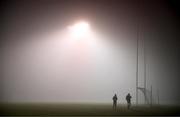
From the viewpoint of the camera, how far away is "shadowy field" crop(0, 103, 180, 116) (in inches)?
101

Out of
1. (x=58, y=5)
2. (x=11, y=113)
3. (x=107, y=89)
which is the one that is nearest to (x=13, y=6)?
(x=58, y=5)

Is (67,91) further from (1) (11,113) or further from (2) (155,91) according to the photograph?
(2) (155,91)

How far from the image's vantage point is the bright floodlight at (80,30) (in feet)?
8.73

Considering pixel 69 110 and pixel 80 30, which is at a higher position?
pixel 80 30

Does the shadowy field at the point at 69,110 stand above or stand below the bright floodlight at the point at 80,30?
below

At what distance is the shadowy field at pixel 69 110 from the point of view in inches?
101

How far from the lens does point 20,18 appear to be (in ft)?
8.64

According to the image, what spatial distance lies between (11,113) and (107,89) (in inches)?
37.0

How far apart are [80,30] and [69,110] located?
2.56 ft

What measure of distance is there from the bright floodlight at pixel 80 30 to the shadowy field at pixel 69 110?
67 centimetres

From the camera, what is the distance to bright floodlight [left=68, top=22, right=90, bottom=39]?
266 centimetres

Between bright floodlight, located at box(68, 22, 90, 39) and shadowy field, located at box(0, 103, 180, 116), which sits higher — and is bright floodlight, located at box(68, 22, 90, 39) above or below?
above

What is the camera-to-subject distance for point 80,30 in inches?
105

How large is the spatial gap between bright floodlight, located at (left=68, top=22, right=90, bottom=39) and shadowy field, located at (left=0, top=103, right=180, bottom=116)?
67 cm
